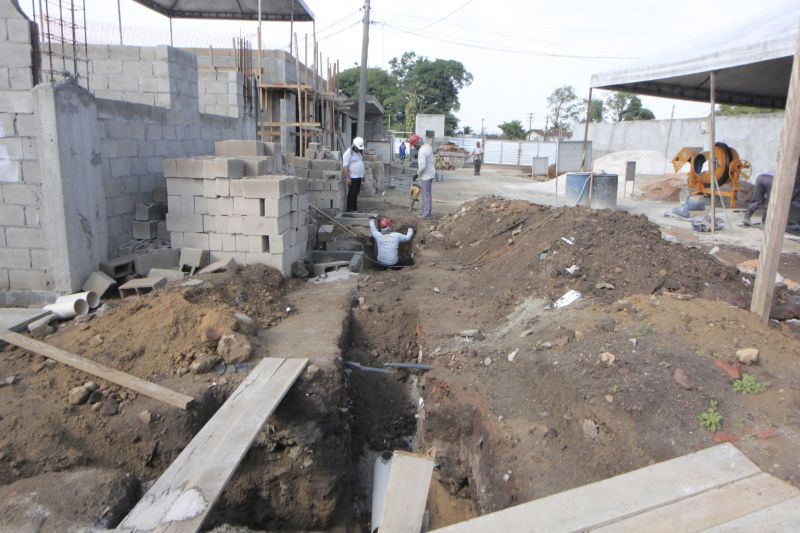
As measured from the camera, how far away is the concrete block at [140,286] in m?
5.98

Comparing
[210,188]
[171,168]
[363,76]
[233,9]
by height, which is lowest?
[210,188]

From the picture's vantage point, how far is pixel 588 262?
20.6 feet

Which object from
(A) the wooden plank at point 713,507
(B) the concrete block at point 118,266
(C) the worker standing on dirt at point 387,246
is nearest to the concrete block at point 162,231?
(B) the concrete block at point 118,266

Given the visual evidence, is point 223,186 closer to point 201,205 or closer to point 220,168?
point 220,168

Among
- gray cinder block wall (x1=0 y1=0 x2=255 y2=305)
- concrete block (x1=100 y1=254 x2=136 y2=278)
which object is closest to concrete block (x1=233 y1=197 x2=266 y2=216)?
concrete block (x1=100 y1=254 x2=136 y2=278)

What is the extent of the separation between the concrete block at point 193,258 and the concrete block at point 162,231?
613 mm

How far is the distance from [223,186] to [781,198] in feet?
19.0

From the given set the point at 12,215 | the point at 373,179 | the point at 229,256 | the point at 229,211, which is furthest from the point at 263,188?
the point at 373,179

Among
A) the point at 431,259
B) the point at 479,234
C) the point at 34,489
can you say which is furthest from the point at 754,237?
the point at 34,489

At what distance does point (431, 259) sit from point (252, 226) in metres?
3.66

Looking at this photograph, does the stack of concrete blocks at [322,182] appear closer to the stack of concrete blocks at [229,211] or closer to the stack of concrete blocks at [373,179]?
the stack of concrete blocks at [229,211]

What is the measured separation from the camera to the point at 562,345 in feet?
15.3

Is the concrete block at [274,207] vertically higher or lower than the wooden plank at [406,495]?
higher

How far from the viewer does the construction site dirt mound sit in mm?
5633
